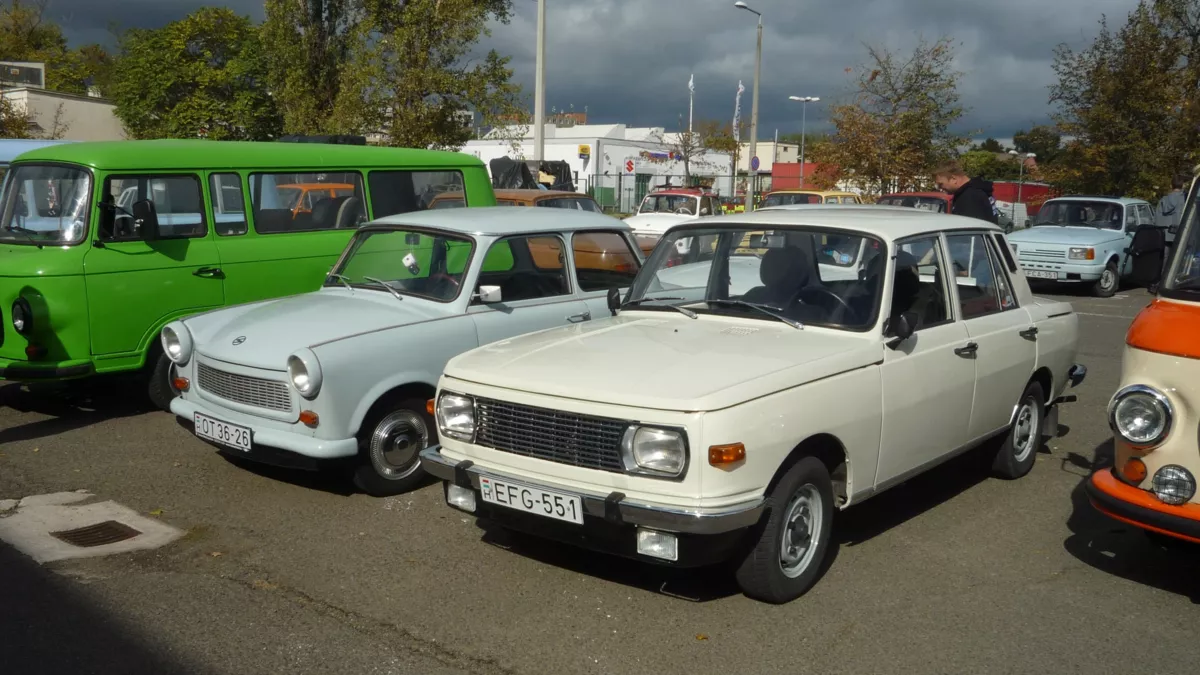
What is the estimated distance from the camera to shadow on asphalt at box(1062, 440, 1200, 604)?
489cm

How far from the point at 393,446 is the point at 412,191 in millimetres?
4058

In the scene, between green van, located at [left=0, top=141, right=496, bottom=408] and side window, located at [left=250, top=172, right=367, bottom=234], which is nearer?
green van, located at [left=0, top=141, right=496, bottom=408]

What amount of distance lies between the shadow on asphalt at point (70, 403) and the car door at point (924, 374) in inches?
242

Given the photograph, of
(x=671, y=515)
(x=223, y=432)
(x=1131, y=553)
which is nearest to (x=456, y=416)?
(x=671, y=515)

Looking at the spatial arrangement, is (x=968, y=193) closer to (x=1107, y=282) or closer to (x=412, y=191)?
(x=412, y=191)

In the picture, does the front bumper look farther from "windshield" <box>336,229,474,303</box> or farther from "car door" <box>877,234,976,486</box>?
"windshield" <box>336,229,474,303</box>

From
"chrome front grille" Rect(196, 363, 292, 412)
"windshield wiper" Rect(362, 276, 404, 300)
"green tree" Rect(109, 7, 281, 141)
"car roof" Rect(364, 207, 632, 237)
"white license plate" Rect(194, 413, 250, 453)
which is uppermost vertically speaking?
"green tree" Rect(109, 7, 281, 141)

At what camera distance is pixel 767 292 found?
5.39 meters

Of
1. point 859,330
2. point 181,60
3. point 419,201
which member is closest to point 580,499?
point 859,330

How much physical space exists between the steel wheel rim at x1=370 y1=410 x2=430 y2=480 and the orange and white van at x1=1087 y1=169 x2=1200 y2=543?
12.3 feet

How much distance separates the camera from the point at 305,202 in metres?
8.98

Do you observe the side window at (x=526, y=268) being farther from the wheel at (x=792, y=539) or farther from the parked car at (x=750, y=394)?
the wheel at (x=792, y=539)

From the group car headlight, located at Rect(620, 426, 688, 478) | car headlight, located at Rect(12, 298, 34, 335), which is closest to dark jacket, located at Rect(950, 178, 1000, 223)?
car headlight, located at Rect(620, 426, 688, 478)

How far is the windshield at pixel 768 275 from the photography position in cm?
515
